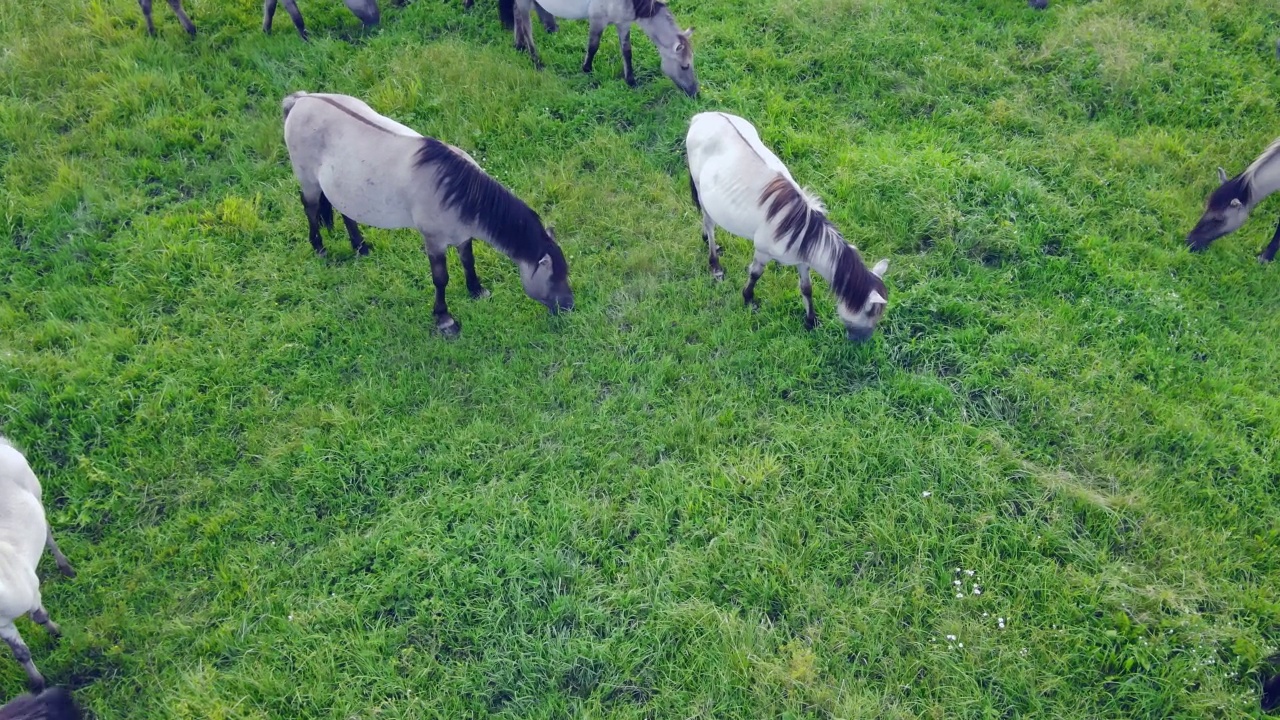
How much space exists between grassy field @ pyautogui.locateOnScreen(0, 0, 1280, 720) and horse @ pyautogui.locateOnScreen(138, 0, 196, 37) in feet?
0.45

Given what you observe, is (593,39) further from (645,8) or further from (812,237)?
(812,237)

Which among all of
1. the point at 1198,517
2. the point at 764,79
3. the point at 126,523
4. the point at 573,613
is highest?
the point at 764,79

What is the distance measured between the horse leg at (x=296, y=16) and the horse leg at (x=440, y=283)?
4.30 m

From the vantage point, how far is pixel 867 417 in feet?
19.2

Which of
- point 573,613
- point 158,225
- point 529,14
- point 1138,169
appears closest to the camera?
point 573,613

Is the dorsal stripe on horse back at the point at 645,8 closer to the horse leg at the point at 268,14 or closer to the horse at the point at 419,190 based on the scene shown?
the horse at the point at 419,190

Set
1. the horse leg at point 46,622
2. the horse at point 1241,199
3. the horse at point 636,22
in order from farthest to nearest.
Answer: the horse at point 636,22
the horse at point 1241,199
the horse leg at point 46,622

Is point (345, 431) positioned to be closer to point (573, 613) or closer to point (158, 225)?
point (573, 613)

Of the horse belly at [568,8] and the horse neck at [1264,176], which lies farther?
the horse belly at [568,8]

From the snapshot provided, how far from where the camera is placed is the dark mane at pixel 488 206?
19.7 feet

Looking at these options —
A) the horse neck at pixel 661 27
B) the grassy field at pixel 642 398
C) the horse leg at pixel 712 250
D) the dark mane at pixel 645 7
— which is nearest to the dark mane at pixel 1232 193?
the grassy field at pixel 642 398

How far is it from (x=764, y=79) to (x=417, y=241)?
4473 mm

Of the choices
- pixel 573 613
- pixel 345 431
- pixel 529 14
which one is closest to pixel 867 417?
pixel 573 613

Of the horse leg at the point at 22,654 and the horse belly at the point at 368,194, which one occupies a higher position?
the horse belly at the point at 368,194
